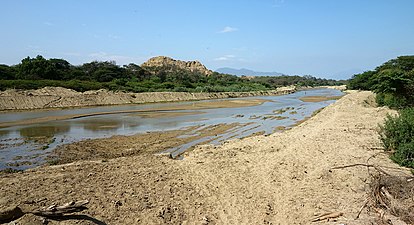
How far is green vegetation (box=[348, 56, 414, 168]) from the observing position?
7.65 meters

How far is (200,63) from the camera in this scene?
157 meters

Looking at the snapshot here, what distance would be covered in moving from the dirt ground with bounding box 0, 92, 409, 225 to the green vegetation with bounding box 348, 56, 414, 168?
1.37ft

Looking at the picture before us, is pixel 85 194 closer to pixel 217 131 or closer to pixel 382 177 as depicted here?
pixel 382 177

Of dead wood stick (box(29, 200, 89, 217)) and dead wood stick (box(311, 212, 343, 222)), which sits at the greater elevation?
dead wood stick (box(29, 200, 89, 217))

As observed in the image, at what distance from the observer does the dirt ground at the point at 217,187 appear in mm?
5434

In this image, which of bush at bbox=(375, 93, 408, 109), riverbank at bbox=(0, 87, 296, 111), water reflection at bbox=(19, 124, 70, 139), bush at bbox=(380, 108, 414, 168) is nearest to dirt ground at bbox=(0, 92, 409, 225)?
bush at bbox=(380, 108, 414, 168)

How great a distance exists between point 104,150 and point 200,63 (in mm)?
148073

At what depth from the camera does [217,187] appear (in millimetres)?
7004

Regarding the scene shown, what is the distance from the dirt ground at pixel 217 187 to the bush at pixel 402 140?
0.32 m

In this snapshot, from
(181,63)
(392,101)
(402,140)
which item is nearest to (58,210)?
(402,140)

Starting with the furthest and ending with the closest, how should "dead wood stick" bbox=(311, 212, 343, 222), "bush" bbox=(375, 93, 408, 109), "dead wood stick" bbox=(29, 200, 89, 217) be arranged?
"bush" bbox=(375, 93, 408, 109)
"dead wood stick" bbox=(311, 212, 343, 222)
"dead wood stick" bbox=(29, 200, 89, 217)

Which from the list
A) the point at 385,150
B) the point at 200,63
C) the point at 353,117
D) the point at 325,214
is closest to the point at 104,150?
the point at 325,214

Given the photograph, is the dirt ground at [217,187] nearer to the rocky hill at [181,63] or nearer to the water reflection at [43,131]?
the water reflection at [43,131]

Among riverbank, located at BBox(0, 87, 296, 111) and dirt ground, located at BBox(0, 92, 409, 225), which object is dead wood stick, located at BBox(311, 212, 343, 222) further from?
riverbank, located at BBox(0, 87, 296, 111)
